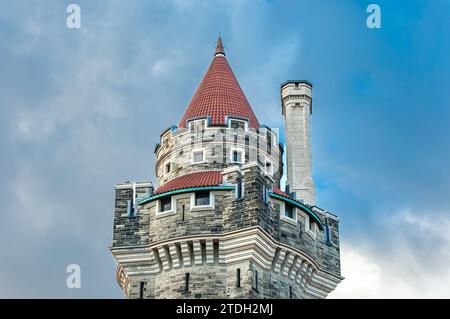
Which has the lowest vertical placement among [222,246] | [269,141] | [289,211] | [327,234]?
[222,246]

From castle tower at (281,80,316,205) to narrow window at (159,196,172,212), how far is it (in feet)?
32.5

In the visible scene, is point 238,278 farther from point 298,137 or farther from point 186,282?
point 298,137

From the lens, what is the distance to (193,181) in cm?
3962

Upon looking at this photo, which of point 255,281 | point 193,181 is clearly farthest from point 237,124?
point 255,281

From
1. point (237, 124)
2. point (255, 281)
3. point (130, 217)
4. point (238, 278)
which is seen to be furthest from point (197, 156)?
point (255, 281)

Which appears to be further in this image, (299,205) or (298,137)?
(298,137)

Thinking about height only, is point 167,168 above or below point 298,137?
below

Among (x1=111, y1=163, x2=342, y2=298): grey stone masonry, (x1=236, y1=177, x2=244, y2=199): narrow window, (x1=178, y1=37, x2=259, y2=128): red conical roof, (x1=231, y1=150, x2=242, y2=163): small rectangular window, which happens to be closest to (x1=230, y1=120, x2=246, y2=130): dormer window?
(x1=178, y1=37, x2=259, y2=128): red conical roof

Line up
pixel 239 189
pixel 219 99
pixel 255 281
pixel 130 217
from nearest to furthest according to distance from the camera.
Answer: pixel 255 281
pixel 239 189
pixel 130 217
pixel 219 99

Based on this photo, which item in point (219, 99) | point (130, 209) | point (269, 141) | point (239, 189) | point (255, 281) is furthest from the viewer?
point (219, 99)

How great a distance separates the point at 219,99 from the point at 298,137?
7.44 m

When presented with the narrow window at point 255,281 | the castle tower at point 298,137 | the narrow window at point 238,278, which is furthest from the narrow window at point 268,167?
the narrow window at point 238,278
